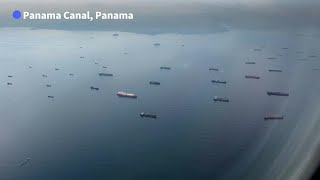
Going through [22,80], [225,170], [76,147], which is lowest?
[22,80]

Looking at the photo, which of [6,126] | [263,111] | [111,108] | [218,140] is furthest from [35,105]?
[263,111]

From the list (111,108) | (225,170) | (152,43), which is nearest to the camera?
(225,170)

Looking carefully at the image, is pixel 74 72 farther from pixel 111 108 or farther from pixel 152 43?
pixel 152 43

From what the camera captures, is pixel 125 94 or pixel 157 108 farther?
pixel 125 94

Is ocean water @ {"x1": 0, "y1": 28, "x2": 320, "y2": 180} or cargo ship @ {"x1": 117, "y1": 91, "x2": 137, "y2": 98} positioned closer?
ocean water @ {"x1": 0, "y1": 28, "x2": 320, "y2": 180}

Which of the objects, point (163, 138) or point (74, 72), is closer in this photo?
point (163, 138)

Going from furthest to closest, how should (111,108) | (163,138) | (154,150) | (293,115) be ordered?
(111,108) → (293,115) → (163,138) → (154,150)

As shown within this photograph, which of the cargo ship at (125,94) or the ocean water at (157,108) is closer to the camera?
the ocean water at (157,108)

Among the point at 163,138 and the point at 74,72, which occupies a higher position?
the point at 163,138
